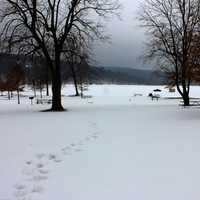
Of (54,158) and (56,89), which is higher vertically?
(56,89)

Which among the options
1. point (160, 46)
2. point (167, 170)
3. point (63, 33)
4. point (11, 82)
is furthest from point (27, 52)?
point (11, 82)

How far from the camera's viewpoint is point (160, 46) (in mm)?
34531

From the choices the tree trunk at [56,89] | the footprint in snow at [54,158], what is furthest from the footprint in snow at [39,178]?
the tree trunk at [56,89]

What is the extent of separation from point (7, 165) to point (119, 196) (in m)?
2.98

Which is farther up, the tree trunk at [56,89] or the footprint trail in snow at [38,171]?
the tree trunk at [56,89]

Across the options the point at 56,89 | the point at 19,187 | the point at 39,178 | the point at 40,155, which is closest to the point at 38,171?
the point at 39,178

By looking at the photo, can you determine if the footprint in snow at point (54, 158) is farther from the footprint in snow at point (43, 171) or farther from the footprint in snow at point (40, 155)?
the footprint in snow at point (43, 171)

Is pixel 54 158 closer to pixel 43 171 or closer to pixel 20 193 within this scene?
pixel 43 171

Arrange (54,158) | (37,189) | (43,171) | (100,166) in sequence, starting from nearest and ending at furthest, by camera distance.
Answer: (37,189) → (43,171) → (100,166) → (54,158)

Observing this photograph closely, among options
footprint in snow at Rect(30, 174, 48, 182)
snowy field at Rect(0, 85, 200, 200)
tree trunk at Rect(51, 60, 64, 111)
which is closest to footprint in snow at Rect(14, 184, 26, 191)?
snowy field at Rect(0, 85, 200, 200)

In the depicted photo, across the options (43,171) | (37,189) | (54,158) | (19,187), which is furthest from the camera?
(54,158)

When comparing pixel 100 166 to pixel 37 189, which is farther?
pixel 100 166

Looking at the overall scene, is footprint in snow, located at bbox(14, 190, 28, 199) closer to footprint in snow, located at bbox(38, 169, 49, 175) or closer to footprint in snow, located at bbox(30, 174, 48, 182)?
footprint in snow, located at bbox(30, 174, 48, 182)

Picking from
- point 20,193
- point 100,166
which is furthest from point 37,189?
point 100,166
